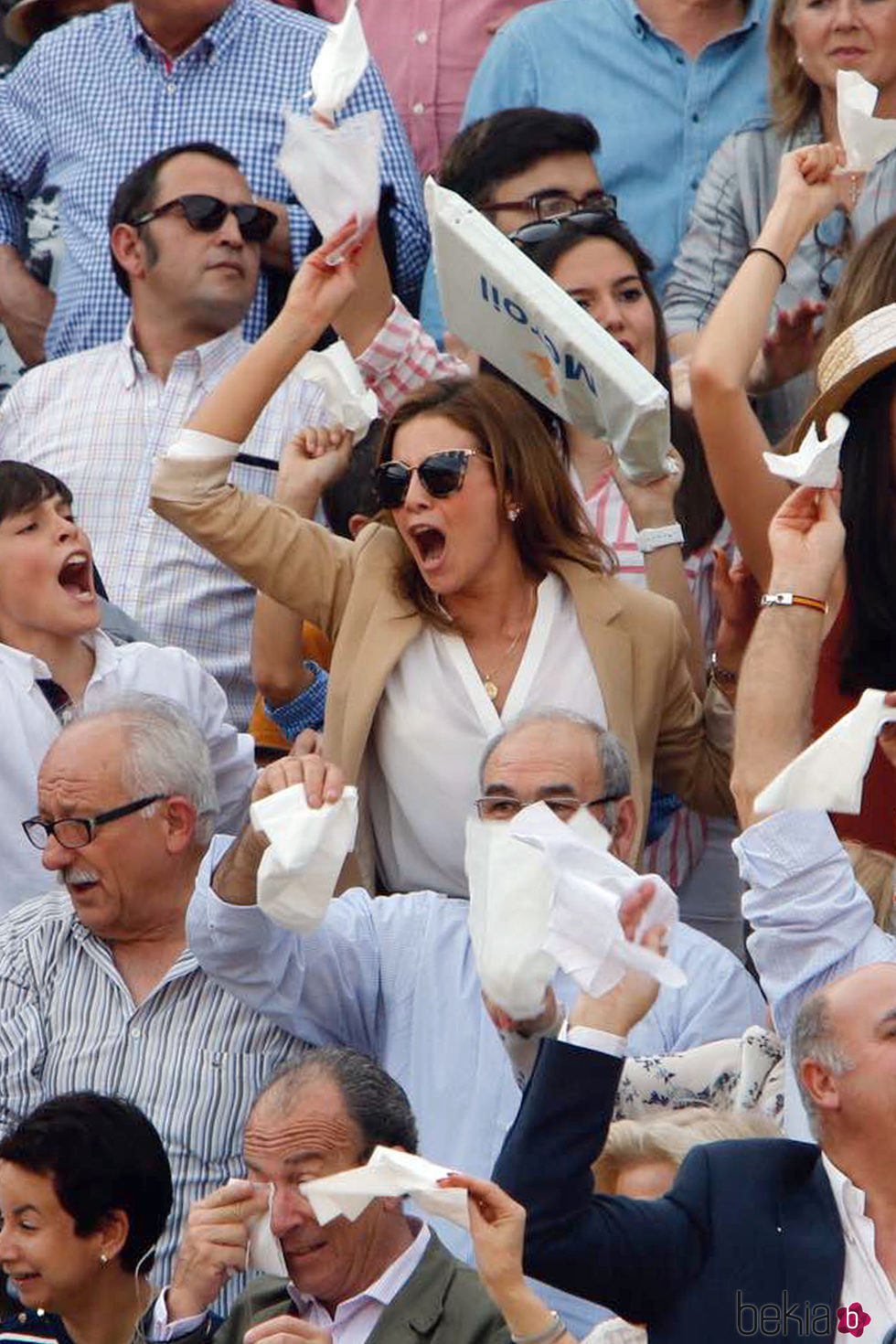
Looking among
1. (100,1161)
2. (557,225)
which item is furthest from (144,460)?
(100,1161)

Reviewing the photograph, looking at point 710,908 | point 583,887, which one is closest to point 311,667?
point 710,908

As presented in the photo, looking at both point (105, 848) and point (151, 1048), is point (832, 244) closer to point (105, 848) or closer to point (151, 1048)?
point (105, 848)

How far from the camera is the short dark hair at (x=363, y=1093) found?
15.8 feet

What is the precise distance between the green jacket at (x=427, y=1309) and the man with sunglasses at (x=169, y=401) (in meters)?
2.50

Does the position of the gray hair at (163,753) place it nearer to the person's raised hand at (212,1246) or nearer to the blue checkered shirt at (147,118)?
the person's raised hand at (212,1246)

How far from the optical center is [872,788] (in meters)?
5.04

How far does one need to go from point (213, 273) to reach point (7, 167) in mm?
1412

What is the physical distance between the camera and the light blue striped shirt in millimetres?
5340

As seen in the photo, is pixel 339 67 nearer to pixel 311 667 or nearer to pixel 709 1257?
pixel 311 667

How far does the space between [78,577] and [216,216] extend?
3.88 feet

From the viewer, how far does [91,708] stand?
19.6 feet

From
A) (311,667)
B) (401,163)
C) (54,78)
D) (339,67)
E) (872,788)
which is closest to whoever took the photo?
(872,788)

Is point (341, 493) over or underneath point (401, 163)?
underneath

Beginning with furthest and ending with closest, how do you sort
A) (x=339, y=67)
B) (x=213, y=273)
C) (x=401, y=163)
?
(x=401, y=163)
(x=213, y=273)
(x=339, y=67)
